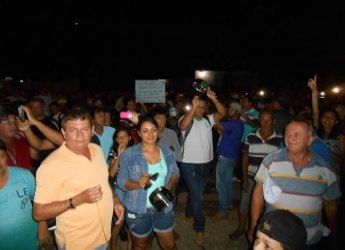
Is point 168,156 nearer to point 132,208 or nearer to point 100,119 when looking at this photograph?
point 132,208

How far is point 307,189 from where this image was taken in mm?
3244

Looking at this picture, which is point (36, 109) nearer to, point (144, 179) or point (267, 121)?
point (144, 179)

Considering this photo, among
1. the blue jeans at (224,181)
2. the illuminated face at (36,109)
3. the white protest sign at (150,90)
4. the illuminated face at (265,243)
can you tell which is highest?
the white protest sign at (150,90)

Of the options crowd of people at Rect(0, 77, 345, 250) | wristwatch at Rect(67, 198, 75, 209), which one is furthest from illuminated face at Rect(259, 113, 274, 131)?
wristwatch at Rect(67, 198, 75, 209)

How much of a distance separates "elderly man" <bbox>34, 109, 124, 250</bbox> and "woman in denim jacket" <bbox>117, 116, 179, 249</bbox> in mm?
565

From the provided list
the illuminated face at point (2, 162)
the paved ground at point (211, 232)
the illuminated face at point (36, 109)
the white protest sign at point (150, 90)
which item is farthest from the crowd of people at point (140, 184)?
the white protest sign at point (150, 90)

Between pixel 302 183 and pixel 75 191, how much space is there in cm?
226

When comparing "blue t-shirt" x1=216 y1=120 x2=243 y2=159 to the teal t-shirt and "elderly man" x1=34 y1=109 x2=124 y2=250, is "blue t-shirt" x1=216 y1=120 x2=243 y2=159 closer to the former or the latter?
the teal t-shirt

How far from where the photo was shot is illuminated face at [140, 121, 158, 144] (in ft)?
13.0

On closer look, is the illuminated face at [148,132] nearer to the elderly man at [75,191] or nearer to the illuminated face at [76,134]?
the elderly man at [75,191]

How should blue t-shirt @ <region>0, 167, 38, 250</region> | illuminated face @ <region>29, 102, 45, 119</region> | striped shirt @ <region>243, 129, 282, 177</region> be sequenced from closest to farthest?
1. blue t-shirt @ <region>0, 167, 38, 250</region>
2. striped shirt @ <region>243, 129, 282, 177</region>
3. illuminated face @ <region>29, 102, 45, 119</region>

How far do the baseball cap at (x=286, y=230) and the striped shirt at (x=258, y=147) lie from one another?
2.94m

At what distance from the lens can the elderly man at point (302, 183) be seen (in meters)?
3.25

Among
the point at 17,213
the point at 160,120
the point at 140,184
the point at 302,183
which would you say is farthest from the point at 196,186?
the point at 17,213
